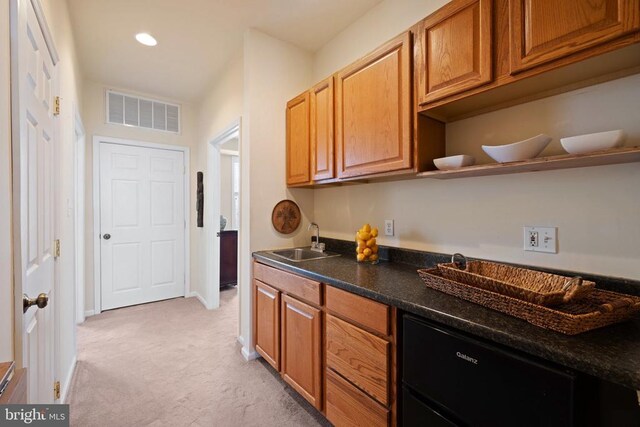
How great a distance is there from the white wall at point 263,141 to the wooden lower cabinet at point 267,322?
0.15 metres

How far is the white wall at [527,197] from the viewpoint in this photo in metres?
1.08

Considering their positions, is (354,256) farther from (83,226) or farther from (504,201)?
(83,226)

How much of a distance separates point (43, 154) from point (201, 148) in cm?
251

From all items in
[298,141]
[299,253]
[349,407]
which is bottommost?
[349,407]

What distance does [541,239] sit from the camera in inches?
50.4

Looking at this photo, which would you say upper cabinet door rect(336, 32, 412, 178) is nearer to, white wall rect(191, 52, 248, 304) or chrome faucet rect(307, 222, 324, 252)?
chrome faucet rect(307, 222, 324, 252)

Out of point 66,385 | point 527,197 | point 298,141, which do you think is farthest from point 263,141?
point 66,385

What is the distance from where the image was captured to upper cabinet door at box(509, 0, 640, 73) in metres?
0.89

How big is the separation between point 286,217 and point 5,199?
175cm

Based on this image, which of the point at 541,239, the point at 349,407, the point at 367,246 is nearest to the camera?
the point at 541,239

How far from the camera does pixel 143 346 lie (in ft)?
8.36

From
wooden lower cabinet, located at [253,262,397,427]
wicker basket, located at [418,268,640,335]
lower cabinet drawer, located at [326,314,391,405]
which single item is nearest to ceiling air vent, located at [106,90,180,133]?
wooden lower cabinet, located at [253,262,397,427]

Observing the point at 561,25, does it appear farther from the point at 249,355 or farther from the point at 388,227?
the point at 249,355

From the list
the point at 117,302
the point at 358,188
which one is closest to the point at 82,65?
the point at 117,302
